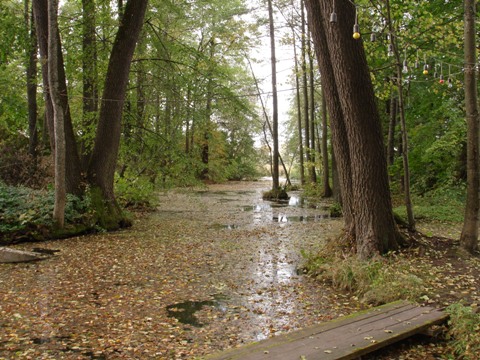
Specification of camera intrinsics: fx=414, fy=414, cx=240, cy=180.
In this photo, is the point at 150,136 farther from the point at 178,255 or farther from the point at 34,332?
the point at 34,332

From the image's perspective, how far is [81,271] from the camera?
21.1 ft

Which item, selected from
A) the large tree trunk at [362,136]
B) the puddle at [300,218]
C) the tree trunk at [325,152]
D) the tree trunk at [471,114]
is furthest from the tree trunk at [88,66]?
the tree trunk at [325,152]

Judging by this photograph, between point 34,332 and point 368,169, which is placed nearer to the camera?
point 34,332

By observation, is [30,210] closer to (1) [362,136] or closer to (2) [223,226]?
(2) [223,226]

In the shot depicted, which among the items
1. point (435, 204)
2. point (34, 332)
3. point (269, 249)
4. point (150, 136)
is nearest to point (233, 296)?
point (34, 332)

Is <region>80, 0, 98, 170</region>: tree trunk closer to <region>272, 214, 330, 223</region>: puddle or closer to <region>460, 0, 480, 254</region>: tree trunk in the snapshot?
<region>272, 214, 330, 223</region>: puddle

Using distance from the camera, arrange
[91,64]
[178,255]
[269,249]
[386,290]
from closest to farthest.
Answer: [386,290], [178,255], [269,249], [91,64]

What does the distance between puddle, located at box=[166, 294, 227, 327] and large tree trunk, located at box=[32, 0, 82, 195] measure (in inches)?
234

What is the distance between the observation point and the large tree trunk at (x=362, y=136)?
590cm

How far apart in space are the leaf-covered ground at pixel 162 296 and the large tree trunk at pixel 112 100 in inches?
65.6

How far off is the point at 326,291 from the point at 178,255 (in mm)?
3068

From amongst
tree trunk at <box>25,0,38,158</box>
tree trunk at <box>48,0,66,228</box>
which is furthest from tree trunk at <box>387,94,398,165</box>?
tree trunk at <box>25,0,38,158</box>

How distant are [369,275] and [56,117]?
273 inches

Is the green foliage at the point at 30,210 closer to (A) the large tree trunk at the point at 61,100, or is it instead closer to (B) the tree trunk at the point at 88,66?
(A) the large tree trunk at the point at 61,100
